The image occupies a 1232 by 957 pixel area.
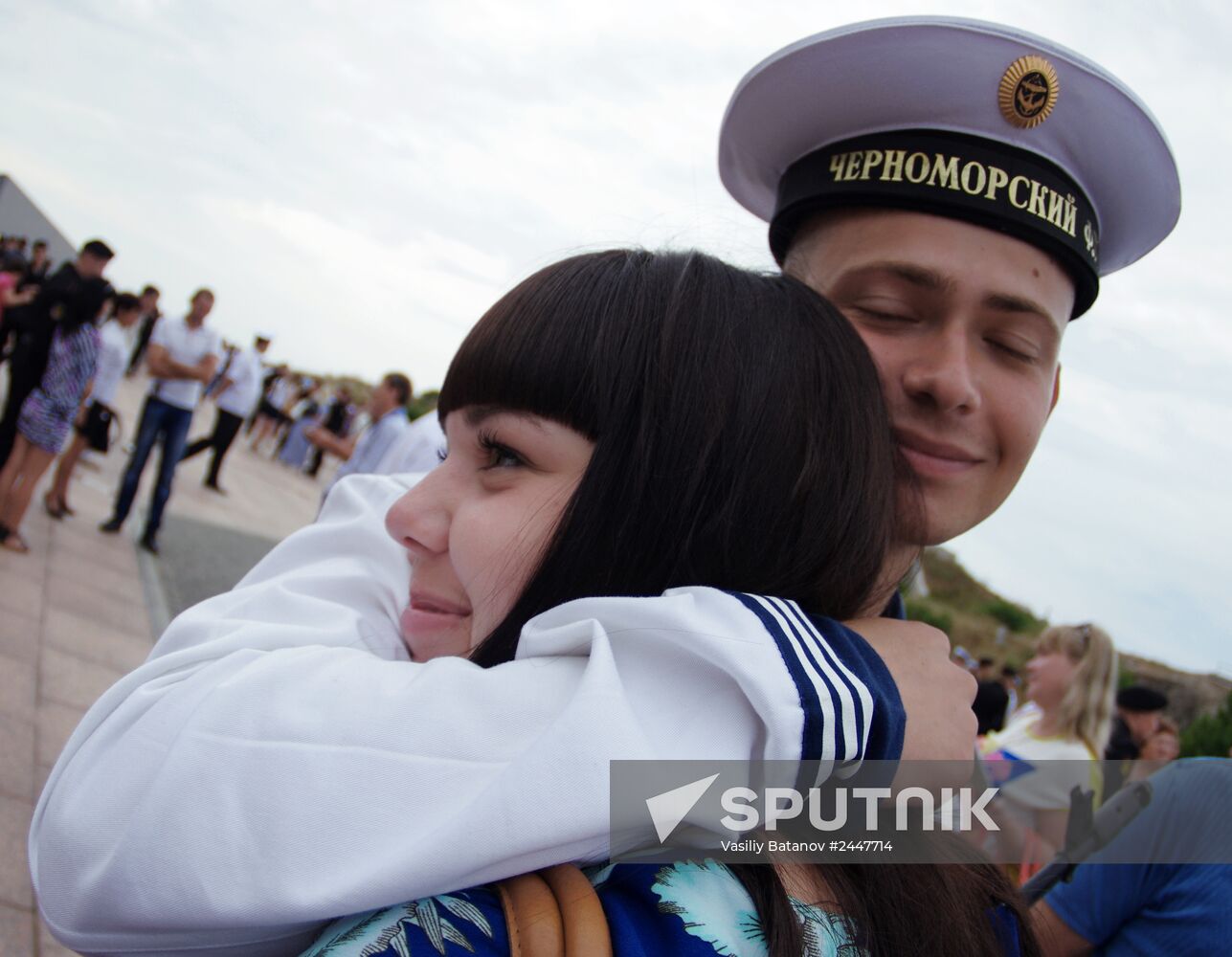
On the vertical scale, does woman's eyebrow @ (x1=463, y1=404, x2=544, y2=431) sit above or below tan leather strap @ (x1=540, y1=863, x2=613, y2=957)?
above

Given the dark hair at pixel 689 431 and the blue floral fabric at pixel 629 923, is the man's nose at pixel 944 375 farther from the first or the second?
the blue floral fabric at pixel 629 923

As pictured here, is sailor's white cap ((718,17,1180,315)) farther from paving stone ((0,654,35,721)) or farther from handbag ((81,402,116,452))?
handbag ((81,402,116,452))

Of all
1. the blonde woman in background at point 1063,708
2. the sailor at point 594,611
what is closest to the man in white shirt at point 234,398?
the blonde woman in background at point 1063,708

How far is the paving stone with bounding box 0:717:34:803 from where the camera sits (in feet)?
11.7

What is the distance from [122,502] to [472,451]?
7.39 m

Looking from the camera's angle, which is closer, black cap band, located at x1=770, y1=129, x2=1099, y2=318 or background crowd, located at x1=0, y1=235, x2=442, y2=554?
black cap band, located at x1=770, y1=129, x2=1099, y2=318

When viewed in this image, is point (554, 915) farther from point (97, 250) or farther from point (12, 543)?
point (97, 250)

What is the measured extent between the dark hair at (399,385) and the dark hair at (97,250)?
2.10m

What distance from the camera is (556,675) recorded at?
960 millimetres

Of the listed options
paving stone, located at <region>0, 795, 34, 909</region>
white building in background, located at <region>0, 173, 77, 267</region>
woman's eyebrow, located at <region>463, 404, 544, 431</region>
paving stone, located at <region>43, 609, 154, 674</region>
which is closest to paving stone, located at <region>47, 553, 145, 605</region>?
paving stone, located at <region>43, 609, 154, 674</region>

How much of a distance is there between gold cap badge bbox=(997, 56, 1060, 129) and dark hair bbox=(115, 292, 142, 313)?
767cm

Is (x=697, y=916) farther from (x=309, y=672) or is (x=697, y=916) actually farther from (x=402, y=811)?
(x=309, y=672)

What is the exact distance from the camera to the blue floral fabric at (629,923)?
34.0 inches

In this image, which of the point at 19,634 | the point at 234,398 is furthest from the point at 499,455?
the point at 234,398
